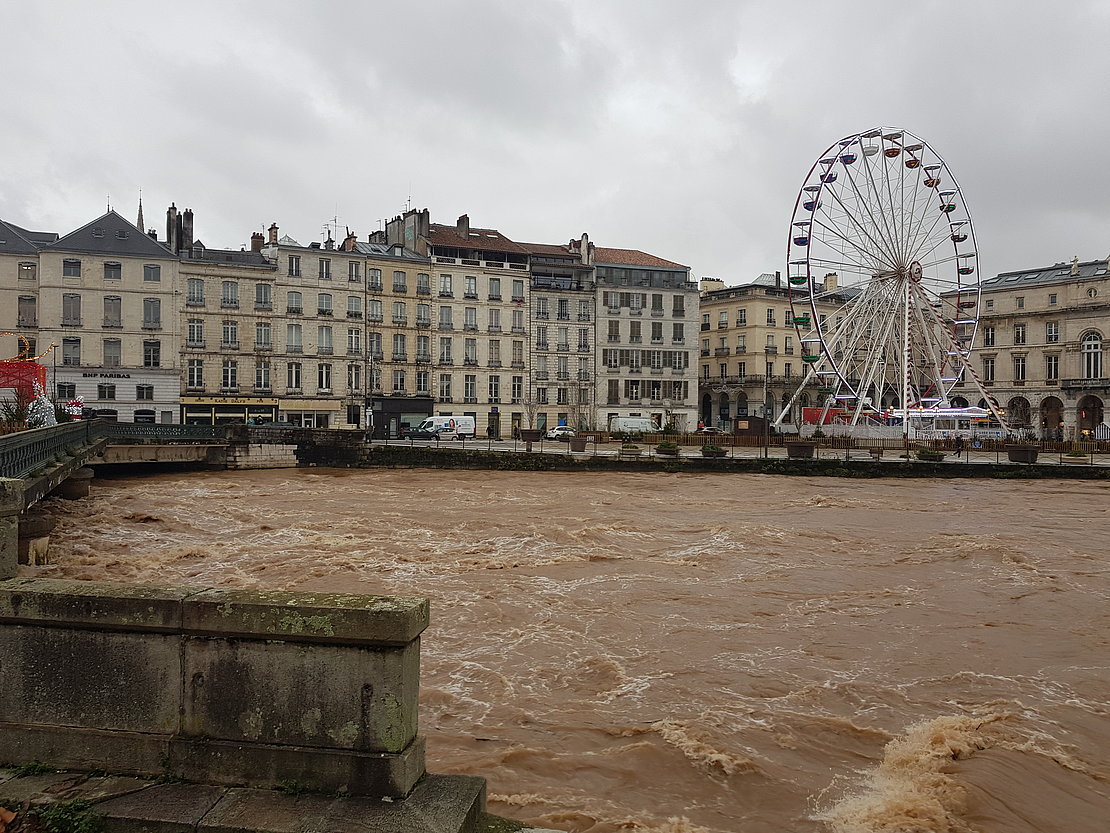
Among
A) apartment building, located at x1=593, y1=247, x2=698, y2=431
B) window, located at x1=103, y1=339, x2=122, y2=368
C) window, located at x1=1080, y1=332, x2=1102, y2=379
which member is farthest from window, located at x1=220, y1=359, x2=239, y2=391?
window, located at x1=1080, y1=332, x2=1102, y2=379

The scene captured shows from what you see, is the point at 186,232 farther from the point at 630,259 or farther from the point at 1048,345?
the point at 1048,345

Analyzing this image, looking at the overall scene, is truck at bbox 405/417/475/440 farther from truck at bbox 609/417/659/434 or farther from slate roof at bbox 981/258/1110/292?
slate roof at bbox 981/258/1110/292

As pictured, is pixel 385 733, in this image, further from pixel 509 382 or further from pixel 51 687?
pixel 509 382

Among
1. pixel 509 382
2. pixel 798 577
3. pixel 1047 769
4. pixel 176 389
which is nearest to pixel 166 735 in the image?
pixel 1047 769

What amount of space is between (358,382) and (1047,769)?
5360cm

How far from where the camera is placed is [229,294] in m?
54.0

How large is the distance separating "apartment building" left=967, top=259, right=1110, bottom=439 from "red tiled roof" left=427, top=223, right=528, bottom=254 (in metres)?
37.5

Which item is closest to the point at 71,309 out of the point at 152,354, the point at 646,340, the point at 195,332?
the point at 152,354

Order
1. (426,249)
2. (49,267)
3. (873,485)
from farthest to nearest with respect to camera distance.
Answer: (426,249), (49,267), (873,485)

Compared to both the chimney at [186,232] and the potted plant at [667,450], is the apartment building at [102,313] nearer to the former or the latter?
the chimney at [186,232]

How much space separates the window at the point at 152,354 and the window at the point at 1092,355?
68412 mm

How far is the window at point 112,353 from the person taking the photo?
2012 inches

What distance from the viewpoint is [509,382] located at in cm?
6184

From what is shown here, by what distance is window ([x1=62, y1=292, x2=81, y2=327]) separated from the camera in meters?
50.3
